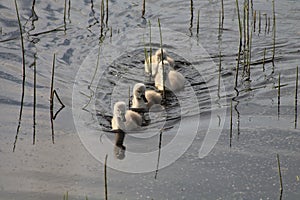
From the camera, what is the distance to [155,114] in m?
6.19

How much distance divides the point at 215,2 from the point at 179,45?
143 cm

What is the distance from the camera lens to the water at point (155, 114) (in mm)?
4676

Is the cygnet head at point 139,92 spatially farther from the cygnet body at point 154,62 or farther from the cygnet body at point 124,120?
the cygnet body at point 154,62

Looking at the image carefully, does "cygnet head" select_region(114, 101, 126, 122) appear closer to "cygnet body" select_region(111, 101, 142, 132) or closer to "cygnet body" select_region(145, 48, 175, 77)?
"cygnet body" select_region(111, 101, 142, 132)

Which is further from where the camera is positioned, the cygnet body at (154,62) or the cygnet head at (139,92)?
the cygnet body at (154,62)

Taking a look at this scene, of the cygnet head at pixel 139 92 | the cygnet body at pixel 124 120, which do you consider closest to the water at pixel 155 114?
the cygnet body at pixel 124 120

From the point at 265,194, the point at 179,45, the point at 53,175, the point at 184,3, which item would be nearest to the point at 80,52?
the point at 179,45

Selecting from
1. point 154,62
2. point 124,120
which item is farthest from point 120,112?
point 154,62

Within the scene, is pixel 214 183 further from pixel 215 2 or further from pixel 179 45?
pixel 215 2

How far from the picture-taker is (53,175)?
4789 millimetres

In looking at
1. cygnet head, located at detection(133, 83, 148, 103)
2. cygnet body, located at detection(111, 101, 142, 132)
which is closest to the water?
cygnet body, located at detection(111, 101, 142, 132)

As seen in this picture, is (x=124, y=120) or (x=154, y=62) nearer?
(x=124, y=120)

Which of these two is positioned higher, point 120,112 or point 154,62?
point 154,62

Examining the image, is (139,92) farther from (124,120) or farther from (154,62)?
(154,62)
